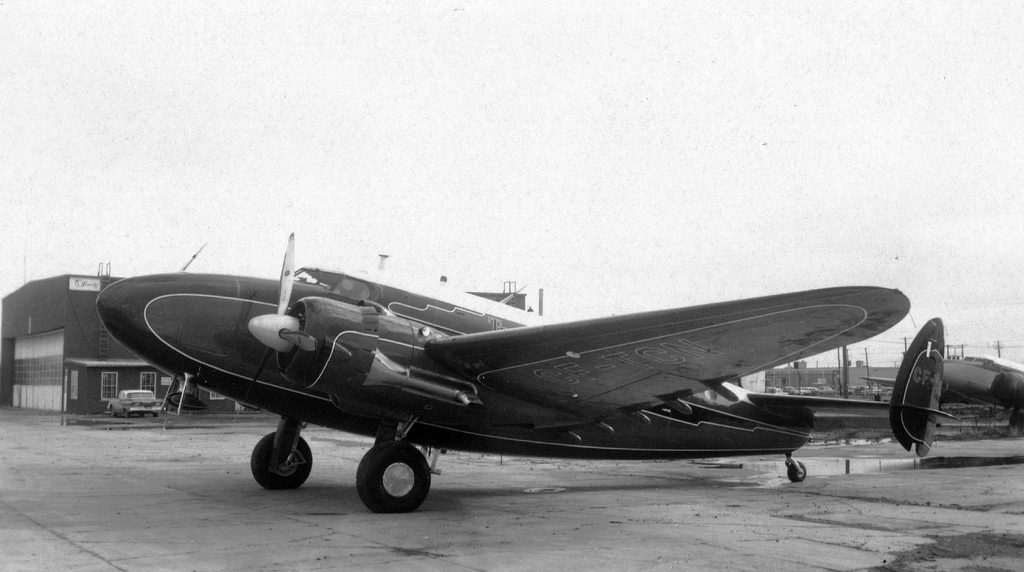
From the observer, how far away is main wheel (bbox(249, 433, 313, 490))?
37.3 feet

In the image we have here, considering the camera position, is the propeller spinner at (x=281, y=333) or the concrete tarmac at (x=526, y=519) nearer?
the concrete tarmac at (x=526, y=519)

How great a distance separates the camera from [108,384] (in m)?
47.8

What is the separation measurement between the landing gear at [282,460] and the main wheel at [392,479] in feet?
7.60

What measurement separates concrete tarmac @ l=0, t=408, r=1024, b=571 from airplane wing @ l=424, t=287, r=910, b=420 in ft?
4.76

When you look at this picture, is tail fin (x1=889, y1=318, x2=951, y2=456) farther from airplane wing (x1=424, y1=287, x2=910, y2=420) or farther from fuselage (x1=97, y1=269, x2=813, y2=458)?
airplane wing (x1=424, y1=287, x2=910, y2=420)

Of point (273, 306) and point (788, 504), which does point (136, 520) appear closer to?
point (273, 306)

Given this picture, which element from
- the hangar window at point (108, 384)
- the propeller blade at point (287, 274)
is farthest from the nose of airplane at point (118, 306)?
the hangar window at point (108, 384)

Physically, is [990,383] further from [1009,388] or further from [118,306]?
[118,306]

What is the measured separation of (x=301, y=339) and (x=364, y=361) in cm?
70

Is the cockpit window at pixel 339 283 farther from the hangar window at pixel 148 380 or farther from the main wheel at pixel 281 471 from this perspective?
the hangar window at pixel 148 380

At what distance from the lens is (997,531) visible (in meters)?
8.26

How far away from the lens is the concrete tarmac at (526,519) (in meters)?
6.64

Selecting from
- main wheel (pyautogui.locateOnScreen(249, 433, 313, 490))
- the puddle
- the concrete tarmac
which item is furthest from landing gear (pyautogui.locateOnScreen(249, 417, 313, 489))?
the puddle

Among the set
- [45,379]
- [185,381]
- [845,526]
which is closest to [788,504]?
[845,526]
